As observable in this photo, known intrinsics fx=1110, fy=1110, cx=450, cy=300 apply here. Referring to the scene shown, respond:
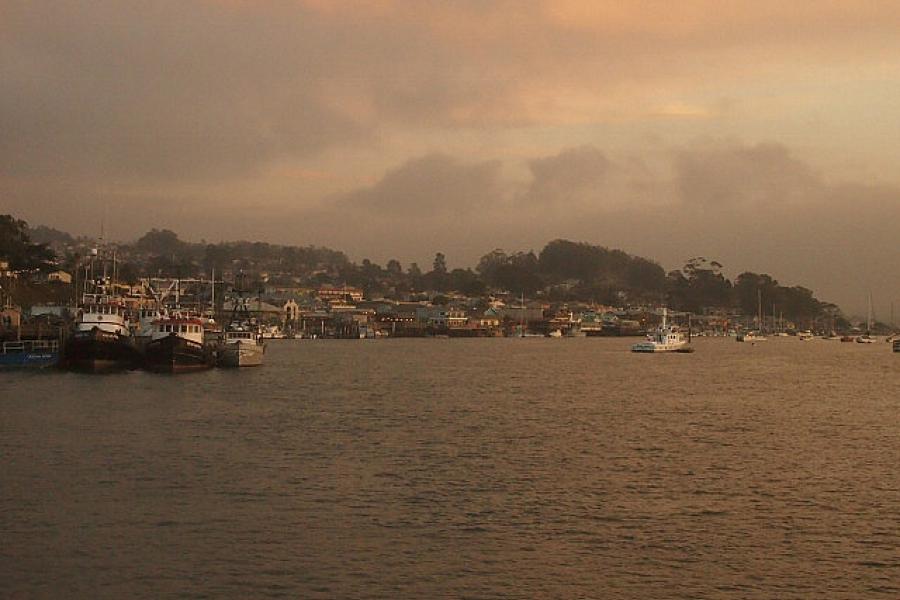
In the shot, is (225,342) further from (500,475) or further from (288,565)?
(288,565)

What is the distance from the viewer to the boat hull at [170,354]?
68.2 m

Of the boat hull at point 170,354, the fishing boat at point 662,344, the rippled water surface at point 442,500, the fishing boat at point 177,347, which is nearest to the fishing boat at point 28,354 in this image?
the fishing boat at point 177,347

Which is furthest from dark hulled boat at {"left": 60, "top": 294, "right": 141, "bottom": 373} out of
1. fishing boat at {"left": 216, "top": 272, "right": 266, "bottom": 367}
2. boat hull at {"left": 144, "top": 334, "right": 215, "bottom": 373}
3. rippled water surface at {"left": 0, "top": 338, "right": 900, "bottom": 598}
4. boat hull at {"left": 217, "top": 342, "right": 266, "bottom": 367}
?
rippled water surface at {"left": 0, "top": 338, "right": 900, "bottom": 598}

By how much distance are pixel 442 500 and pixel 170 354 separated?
46.4 metres

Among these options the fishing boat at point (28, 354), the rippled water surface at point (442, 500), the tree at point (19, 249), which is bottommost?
the rippled water surface at point (442, 500)

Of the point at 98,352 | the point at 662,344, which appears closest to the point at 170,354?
the point at 98,352

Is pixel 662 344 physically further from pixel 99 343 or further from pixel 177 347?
pixel 99 343

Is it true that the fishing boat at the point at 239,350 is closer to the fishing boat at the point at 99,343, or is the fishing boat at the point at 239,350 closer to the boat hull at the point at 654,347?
the fishing boat at the point at 99,343

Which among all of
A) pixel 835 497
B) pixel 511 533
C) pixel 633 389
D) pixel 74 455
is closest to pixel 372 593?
pixel 511 533

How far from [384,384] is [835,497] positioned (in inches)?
1684

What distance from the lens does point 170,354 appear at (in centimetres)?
6844

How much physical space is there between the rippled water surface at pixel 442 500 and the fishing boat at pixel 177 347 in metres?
17.2

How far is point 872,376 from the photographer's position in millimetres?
83188

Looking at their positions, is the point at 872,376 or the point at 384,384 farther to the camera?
the point at 872,376
